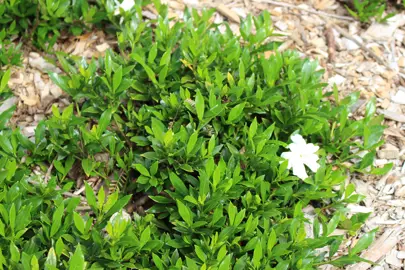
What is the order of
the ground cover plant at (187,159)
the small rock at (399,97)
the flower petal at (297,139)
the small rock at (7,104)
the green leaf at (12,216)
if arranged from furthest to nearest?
the small rock at (399,97) < the small rock at (7,104) < the flower petal at (297,139) < the ground cover plant at (187,159) < the green leaf at (12,216)

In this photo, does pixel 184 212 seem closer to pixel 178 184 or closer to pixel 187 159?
pixel 178 184

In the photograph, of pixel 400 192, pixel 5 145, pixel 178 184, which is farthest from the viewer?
pixel 400 192

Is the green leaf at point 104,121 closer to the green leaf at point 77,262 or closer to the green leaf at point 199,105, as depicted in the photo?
the green leaf at point 199,105

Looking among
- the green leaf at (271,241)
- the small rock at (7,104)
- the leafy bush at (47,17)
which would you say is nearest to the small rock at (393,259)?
the green leaf at (271,241)

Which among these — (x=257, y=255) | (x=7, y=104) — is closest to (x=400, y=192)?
(x=257, y=255)

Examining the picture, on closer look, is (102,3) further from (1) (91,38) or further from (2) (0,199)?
(2) (0,199)

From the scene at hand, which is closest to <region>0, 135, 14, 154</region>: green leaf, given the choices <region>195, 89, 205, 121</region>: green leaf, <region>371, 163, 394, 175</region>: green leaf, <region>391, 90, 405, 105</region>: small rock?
<region>195, 89, 205, 121</region>: green leaf
